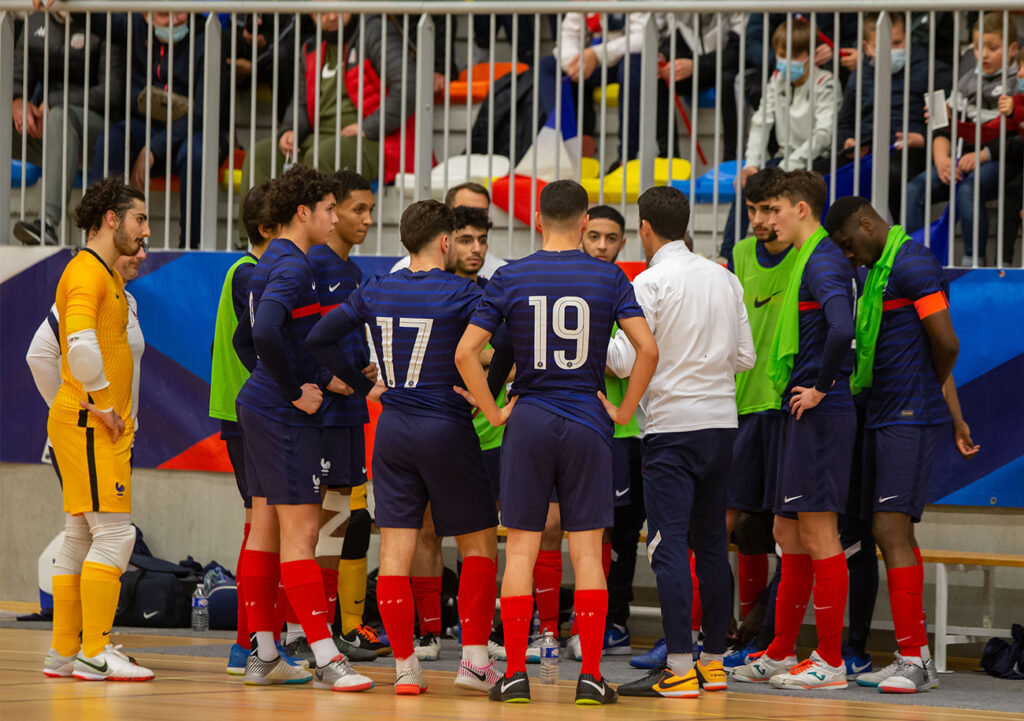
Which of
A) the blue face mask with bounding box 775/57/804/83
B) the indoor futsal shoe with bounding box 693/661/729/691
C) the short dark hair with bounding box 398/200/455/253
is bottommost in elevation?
the indoor futsal shoe with bounding box 693/661/729/691

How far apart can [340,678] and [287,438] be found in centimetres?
89

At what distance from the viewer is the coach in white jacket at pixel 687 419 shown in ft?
17.1

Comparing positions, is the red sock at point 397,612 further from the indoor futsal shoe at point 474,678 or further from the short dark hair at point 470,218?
the short dark hair at point 470,218

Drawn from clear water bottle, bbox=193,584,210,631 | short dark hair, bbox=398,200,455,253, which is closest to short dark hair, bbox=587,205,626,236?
short dark hair, bbox=398,200,455,253

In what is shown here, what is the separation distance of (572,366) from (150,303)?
12.8 ft

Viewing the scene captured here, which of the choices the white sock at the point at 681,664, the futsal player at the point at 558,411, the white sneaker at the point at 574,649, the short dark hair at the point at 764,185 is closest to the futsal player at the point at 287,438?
the futsal player at the point at 558,411

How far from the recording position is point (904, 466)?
5.61 m

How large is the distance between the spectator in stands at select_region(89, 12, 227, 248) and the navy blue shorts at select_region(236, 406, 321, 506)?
3.24 m

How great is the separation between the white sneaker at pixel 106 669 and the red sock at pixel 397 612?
979mm

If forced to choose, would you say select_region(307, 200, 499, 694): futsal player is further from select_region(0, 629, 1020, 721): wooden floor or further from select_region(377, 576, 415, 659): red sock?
select_region(0, 629, 1020, 721): wooden floor

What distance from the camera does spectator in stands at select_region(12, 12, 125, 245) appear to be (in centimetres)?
829

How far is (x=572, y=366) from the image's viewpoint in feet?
16.0

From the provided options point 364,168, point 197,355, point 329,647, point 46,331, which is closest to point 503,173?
point 364,168

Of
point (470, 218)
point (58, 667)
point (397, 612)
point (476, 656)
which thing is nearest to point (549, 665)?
point (476, 656)
